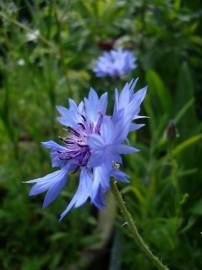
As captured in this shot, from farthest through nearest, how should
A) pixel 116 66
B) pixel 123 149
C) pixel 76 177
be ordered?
pixel 116 66 → pixel 76 177 → pixel 123 149

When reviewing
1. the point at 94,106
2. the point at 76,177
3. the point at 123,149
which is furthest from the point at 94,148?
the point at 76,177

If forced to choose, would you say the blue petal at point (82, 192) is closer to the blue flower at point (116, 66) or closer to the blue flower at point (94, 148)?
the blue flower at point (94, 148)

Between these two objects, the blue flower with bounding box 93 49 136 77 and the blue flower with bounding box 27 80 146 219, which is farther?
the blue flower with bounding box 93 49 136 77

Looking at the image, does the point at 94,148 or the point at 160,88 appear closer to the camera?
the point at 94,148

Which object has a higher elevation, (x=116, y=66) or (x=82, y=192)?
(x=116, y=66)

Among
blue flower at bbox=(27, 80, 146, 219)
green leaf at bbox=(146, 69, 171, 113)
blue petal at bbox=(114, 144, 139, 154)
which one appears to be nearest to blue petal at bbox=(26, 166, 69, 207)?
blue flower at bbox=(27, 80, 146, 219)

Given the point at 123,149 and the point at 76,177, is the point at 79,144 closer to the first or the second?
the point at 123,149

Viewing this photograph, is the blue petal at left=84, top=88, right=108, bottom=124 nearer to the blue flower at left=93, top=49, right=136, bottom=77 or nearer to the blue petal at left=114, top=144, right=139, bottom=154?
the blue petal at left=114, top=144, right=139, bottom=154

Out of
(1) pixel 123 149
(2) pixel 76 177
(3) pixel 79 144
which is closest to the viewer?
(1) pixel 123 149
